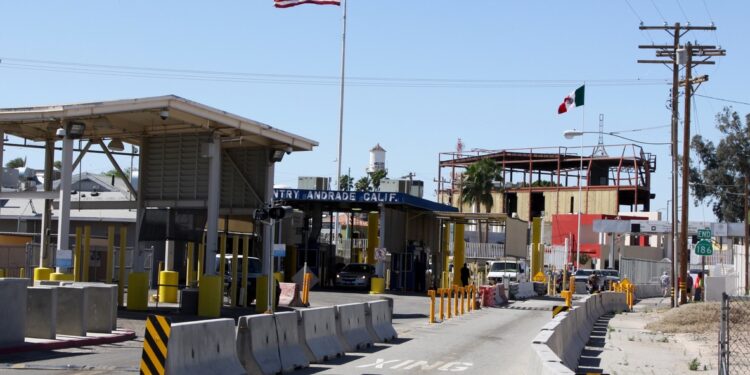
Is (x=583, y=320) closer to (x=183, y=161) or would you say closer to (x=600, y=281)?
(x=183, y=161)

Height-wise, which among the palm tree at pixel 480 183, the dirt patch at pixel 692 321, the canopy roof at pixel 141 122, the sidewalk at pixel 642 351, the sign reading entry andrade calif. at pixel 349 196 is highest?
the palm tree at pixel 480 183

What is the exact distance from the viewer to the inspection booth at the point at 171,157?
27781 millimetres

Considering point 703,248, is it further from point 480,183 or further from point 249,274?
point 480,183

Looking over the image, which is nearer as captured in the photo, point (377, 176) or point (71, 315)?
point (71, 315)

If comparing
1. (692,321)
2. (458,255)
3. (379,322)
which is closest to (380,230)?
(458,255)

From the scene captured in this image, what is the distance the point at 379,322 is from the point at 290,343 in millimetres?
6081

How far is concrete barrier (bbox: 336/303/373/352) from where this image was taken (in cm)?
1955

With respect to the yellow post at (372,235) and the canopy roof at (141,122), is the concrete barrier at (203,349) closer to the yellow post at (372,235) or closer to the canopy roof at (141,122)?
the canopy roof at (141,122)

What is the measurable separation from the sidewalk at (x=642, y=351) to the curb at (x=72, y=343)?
897 cm

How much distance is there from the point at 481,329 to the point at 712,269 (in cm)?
3813

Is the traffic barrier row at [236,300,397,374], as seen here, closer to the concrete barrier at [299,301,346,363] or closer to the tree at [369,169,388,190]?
the concrete barrier at [299,301,346,363]

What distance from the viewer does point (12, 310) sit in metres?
16.5

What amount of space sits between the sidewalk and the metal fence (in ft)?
1.66

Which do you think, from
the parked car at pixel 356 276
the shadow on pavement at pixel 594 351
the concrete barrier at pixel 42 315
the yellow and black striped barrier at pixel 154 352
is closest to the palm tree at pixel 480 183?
the parked car at pixel 356 276
